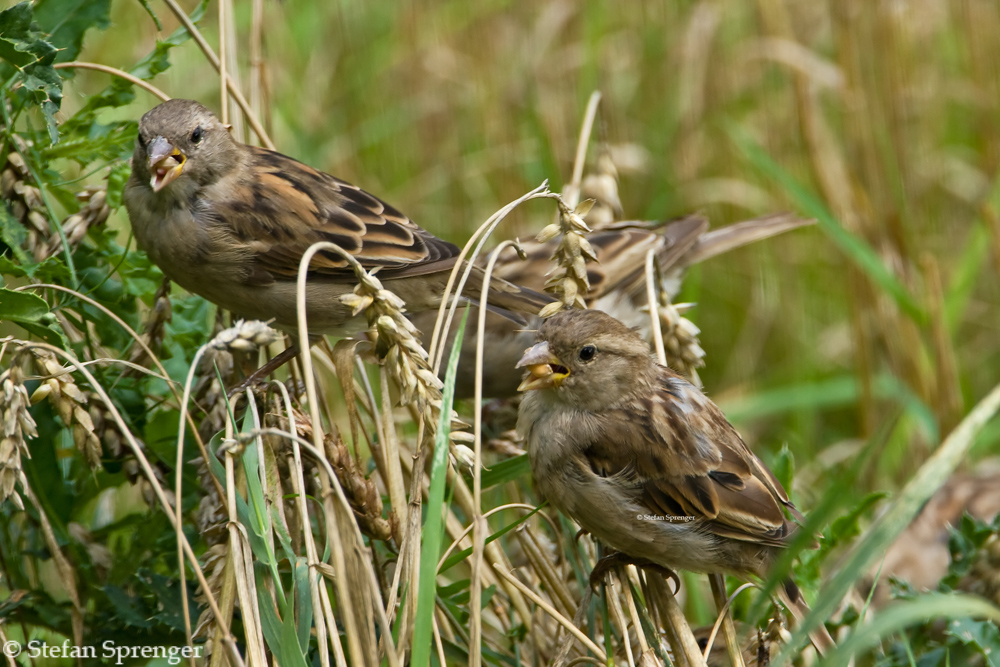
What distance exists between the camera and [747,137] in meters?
4.65

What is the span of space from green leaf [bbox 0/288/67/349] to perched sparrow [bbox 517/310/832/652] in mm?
1125

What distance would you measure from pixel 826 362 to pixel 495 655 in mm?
3513

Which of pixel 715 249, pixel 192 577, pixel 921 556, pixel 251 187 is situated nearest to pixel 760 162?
pixel 715 249

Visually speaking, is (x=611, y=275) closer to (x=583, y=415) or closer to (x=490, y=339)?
(x=490, y=339)

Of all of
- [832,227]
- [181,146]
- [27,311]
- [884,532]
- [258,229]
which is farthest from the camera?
[832,227]

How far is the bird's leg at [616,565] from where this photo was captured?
2490mm

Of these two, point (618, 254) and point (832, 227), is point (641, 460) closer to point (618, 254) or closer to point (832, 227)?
point (618, 254)

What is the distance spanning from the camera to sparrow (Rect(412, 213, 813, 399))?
3707 mm

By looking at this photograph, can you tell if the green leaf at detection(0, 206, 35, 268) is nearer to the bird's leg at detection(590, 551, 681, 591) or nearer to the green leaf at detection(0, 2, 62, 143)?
the green leaf at detection(0, 2, 62, 143)

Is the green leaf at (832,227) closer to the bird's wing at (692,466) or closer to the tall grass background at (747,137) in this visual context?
the tall grass background at (747,137)

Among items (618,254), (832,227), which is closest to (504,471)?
(618,254)

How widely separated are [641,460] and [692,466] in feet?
0.43

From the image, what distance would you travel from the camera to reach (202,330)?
2928 mm

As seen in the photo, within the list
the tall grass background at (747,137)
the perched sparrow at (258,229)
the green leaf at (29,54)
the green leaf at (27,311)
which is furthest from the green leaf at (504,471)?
the tall grass background at (747,137)
